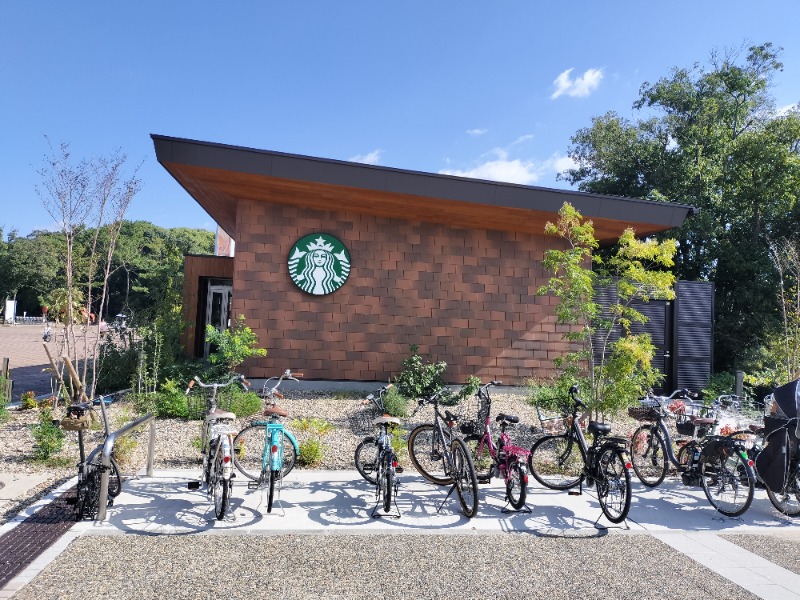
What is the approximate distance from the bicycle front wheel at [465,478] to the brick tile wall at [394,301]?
593 cm

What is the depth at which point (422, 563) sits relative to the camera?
3.91 metres

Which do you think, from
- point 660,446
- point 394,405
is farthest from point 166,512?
point 660,446

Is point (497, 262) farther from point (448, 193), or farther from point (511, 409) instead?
point (511, 409)

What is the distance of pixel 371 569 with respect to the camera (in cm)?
378

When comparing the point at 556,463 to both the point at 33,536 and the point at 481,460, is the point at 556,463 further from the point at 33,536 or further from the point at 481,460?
the point at 33,536

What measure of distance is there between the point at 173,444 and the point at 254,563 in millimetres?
3702

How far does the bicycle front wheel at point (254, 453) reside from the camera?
554 centimetres

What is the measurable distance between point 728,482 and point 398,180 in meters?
6.77

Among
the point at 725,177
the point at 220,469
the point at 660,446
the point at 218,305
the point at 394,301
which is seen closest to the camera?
the point at 220,469

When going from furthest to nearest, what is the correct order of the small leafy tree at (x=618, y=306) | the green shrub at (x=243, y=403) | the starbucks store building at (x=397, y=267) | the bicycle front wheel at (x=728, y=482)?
the starbucks store building at (x=397, y=267), the green shrub at (x=243, y=403), the small leafy tree at (x=618, y=306), the bicycle front wheel at (x=728, y=482)

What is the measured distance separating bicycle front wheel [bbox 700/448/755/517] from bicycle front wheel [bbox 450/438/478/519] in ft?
8.09

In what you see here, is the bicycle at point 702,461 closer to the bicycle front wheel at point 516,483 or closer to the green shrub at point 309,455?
the bicycle front wheel at point 516,483

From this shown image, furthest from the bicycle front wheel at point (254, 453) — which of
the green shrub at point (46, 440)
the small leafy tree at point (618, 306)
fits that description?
the small leafy tree at point (618, 306)

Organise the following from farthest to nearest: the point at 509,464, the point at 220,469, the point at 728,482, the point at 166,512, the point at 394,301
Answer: the point at 394,301
the point at 728,482
the point at 509,464
the point at 166,512
the point at 220,469
